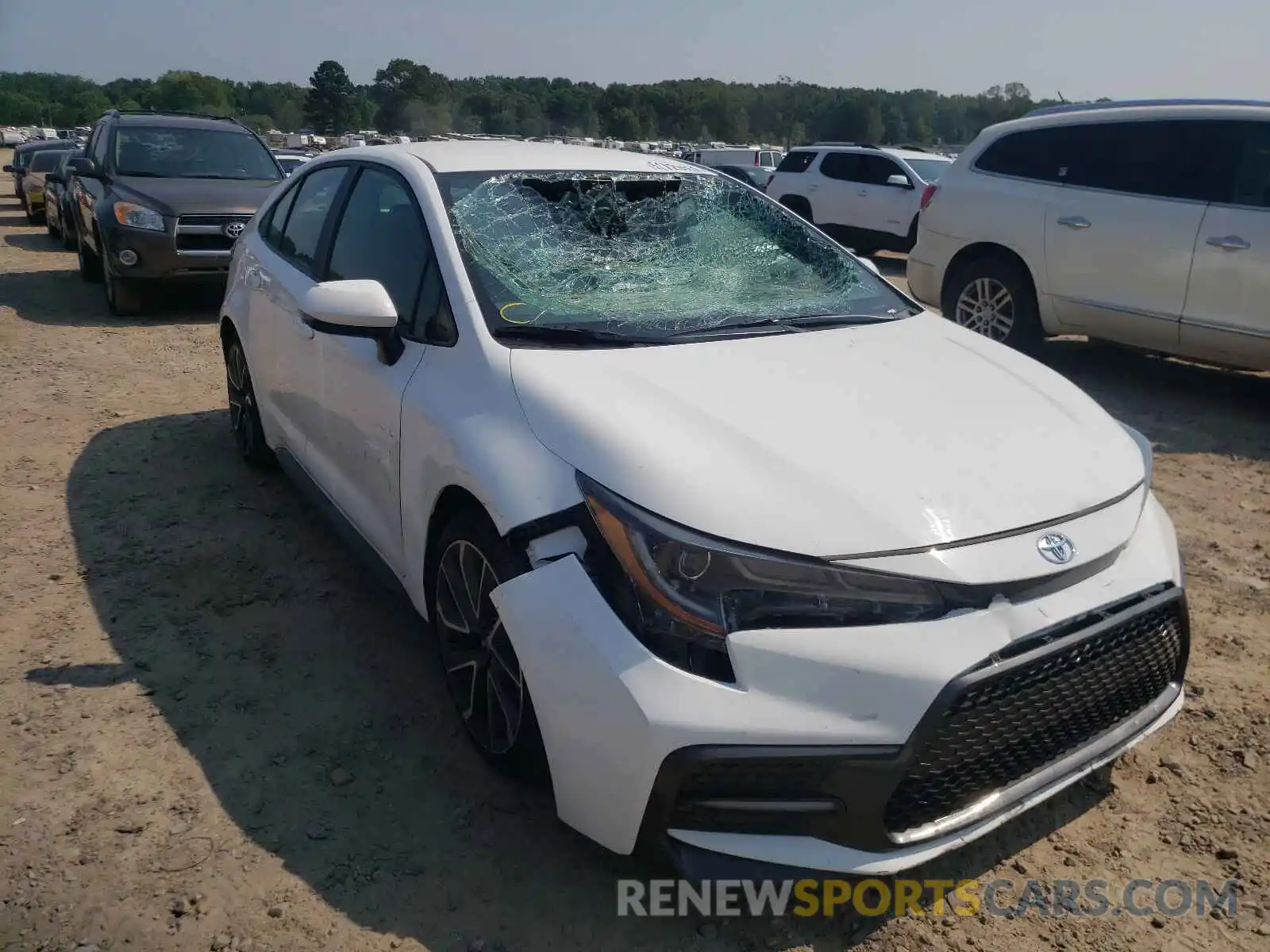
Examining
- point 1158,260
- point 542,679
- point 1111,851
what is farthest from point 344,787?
point 1158,260

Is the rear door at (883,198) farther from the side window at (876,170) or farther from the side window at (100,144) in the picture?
the side window at (100,144)

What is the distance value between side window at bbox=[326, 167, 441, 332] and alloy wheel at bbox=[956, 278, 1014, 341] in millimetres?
4883

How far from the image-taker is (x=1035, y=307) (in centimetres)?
712

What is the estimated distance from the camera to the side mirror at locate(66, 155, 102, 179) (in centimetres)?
985

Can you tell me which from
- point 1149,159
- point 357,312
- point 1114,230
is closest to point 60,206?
point 1114,230

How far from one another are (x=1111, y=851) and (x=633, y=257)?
7.27ft

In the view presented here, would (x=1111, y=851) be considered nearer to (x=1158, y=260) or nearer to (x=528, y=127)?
(x=1158, y=260)

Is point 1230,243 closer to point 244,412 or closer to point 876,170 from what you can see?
point 244,412

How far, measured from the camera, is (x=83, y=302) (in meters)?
10.3

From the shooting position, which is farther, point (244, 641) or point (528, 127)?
point (528, 127)

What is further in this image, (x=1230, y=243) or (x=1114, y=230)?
(x=1114, y=230)

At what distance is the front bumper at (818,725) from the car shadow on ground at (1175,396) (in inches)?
156

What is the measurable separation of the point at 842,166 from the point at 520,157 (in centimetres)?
1336

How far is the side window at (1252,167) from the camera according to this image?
6125mm
